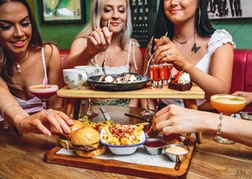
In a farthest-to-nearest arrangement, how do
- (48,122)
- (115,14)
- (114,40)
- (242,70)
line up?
(114,40), (115,14), (242,70), (48,122)

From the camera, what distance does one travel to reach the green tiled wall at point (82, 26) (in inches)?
96.0

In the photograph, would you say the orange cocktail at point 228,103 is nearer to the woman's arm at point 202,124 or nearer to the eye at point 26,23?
the woman's arm at point 202,124

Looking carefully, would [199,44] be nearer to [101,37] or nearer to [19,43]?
[101,37]

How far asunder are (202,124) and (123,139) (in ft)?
1.08

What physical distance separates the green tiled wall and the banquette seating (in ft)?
0.69

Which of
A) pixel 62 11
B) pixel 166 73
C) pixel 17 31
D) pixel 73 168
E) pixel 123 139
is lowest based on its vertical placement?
pixel 73 168

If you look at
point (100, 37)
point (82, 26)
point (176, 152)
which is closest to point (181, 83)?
point (176, 152)

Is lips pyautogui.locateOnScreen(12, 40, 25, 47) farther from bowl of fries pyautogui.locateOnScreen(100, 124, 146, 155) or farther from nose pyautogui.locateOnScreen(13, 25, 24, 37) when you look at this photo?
bowl of fries pyautogui.locateOnScreen(100, 124, 146, 155)

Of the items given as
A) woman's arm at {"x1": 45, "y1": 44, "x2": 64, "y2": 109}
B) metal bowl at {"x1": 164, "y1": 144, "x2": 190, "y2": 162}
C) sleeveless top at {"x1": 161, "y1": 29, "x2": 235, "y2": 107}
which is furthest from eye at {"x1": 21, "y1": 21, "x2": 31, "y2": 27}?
metal bowl at {"x1": 164, "y1": 144, "x2": 190, "y2": 162}

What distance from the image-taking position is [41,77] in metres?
2.14

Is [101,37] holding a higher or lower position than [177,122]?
higher

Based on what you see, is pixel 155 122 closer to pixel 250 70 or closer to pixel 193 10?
pixel 193 10

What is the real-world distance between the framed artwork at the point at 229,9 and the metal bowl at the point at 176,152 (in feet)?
5.71

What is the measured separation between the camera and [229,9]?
2.44m
